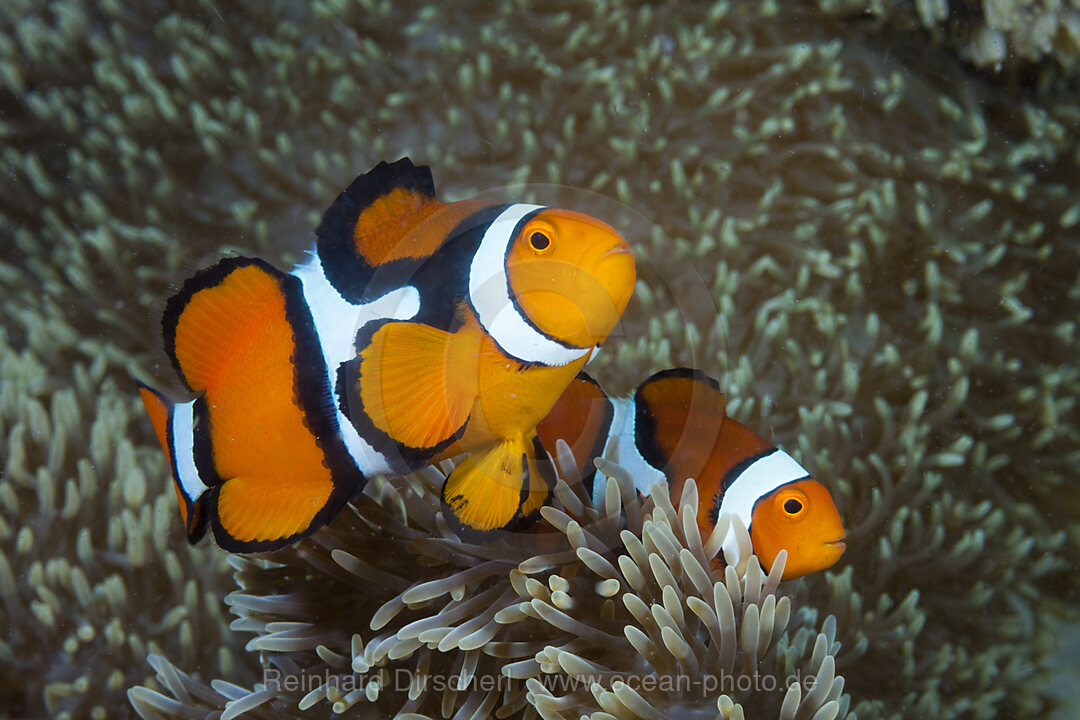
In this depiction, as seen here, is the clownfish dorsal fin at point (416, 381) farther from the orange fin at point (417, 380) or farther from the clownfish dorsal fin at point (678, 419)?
the clownfish dorsal fin at point (678, 419)

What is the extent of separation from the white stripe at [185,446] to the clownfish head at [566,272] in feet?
1.59

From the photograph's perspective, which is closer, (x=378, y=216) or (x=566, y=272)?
(x=566, y=272)

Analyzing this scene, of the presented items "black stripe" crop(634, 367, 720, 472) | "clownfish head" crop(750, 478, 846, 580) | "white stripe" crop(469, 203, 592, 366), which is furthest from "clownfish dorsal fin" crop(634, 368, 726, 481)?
"white stripe" crop(469, 203, 592, 366)

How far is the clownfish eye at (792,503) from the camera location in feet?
3.79

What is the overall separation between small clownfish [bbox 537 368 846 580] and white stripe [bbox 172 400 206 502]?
51 centimetres

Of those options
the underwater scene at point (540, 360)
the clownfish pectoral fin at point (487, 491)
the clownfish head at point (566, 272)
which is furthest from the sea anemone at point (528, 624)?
the clownfish head at point (566, 272)

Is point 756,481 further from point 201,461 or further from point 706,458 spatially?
point 201,461

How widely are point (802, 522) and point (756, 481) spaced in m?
0.09

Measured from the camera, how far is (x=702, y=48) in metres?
2.11

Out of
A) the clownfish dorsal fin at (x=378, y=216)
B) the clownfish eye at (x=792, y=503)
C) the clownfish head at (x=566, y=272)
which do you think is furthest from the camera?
the clownfish eye at (x=792, y=503)

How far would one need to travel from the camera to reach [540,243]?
2.88 feet

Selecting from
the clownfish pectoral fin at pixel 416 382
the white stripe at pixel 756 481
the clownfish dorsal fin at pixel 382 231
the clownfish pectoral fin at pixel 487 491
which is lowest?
the clownfish pectoral fin at pixel 487 491

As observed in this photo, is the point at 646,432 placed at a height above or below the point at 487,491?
above

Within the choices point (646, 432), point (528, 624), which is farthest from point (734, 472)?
point (528, 624)
